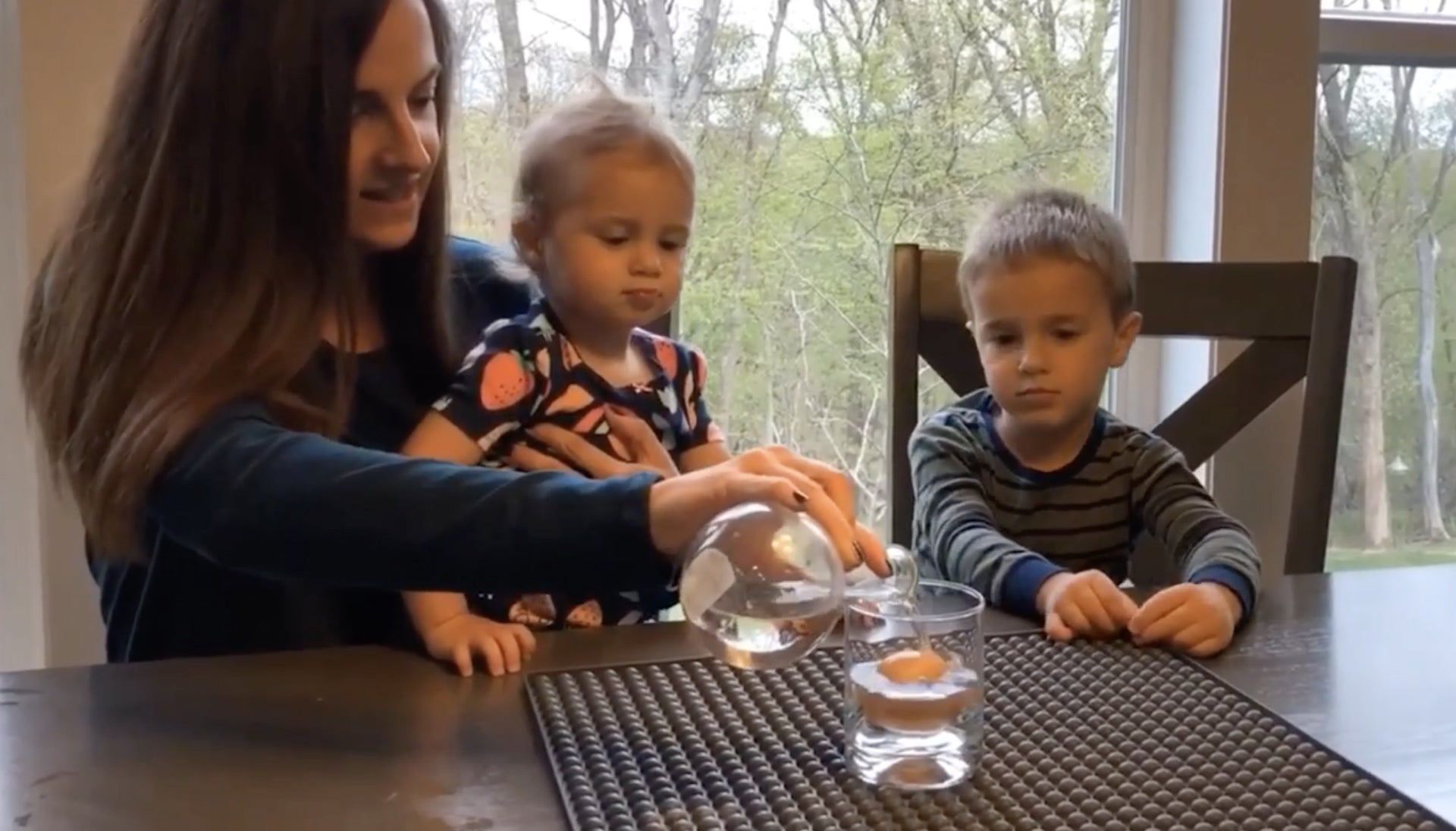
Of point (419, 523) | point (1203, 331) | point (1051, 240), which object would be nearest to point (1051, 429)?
point (1051, 240)

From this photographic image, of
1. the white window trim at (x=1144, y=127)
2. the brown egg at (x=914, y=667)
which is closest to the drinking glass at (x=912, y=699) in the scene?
the brown egg at (x=914, y=667)

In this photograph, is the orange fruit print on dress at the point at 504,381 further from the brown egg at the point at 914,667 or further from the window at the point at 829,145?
the window at the point at 829,145

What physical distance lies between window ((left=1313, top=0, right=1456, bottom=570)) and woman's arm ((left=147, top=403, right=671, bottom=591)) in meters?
1.50

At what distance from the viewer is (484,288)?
55.3 inches

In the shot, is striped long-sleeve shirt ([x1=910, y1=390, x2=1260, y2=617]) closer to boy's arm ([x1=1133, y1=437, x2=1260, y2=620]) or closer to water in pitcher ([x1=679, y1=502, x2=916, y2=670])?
boy's arm ([x1=1133, y1=437, x2=1260, y2=620])

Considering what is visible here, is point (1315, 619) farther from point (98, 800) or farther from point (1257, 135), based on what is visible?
point (1257, 135)

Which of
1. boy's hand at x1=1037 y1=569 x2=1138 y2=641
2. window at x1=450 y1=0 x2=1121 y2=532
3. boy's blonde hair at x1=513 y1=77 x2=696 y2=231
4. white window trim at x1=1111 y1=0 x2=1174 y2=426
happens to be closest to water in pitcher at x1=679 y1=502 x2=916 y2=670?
boy's hand at x1=1037 y1=569 x2=1138 y2=641

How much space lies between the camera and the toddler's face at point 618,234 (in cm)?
121

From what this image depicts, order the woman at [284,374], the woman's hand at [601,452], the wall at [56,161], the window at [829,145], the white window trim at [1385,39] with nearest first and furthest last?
the woman at [284,374], the woman's hand at [601,452], the wall at [56,161], the window at [829,145], the white window trim at [1385,39]

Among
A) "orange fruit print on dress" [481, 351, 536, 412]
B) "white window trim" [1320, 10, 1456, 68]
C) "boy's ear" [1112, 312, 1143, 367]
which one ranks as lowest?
"orange fruit print on dress" [481, 351, 536, 412]

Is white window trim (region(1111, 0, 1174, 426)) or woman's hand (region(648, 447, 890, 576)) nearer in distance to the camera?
woman's hand (region(648, 447, 890, 576))

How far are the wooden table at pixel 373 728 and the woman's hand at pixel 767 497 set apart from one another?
0.15m

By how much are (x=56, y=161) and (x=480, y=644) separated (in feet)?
2.63

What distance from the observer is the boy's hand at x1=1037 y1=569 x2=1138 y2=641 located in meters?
1.02
